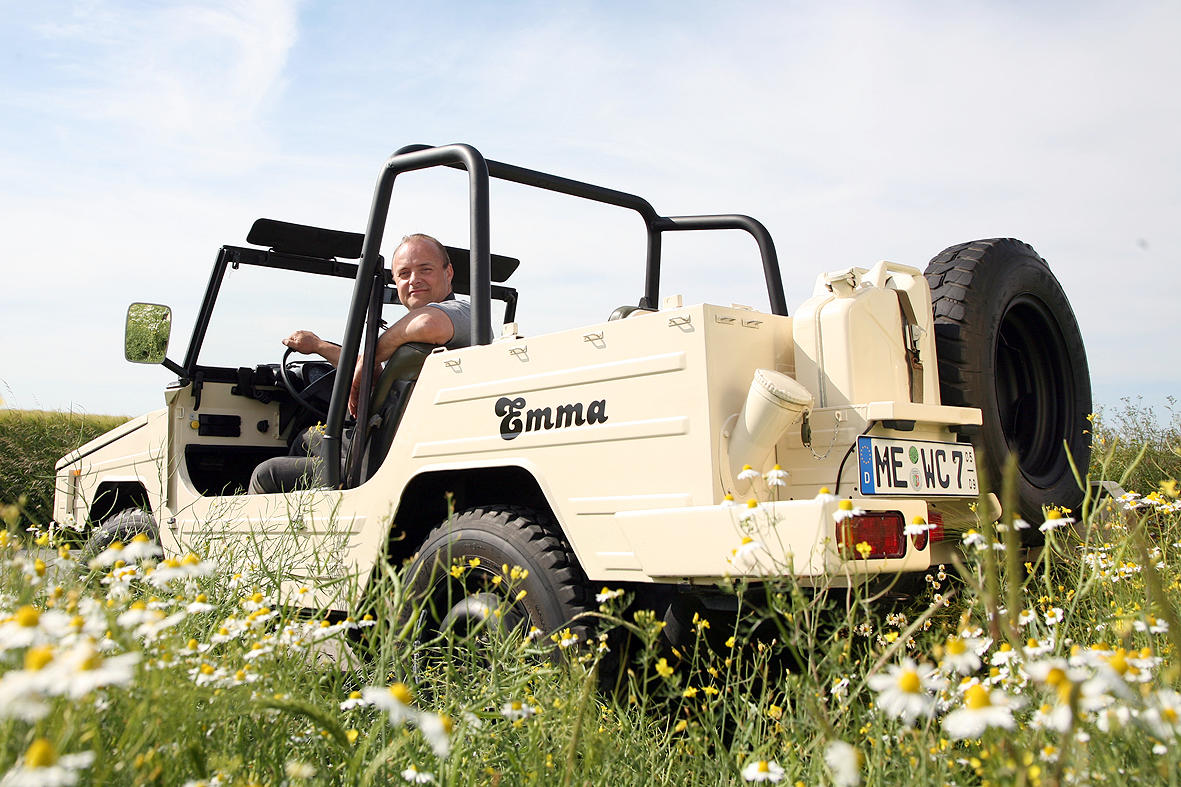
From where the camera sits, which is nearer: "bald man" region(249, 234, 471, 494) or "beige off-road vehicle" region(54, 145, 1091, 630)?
"beige off-road vehicle" region(54, 145, 1091, 630)

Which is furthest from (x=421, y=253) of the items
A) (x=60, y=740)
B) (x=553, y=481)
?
(x=60, y=740)

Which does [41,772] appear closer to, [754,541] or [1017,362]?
[754,541]

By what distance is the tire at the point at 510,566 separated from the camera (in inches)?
118

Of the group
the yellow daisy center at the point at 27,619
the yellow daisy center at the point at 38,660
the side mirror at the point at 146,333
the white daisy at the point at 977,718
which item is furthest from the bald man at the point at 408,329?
the white daisy at the point at 977,718

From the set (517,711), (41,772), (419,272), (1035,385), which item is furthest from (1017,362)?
(41,772)

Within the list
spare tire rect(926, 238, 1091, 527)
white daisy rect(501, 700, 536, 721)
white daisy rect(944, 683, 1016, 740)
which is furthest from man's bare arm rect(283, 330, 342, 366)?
white daisy rect(944, 683, 1016, 740)

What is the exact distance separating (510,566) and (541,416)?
0.50 metres

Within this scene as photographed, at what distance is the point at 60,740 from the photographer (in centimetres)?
119

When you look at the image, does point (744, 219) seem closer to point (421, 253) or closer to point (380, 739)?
point (421, 253)

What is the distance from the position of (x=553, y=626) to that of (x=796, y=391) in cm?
103

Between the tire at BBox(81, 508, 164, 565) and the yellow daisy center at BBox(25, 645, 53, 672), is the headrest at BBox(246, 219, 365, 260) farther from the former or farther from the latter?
the yellow daisy center at BBox(25, 645, 53, 672)

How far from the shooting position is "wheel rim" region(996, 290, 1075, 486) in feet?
12.7

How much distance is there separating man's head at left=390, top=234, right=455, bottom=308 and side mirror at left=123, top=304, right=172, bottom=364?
4.06 ft

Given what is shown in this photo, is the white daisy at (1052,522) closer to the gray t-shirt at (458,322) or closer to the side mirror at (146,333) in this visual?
the gray t-shirt at (458,322)
